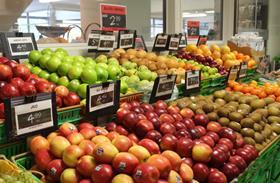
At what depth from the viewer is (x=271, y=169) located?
2.25 metres

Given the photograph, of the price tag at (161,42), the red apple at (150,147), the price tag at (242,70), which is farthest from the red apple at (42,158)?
the price tag at (242,70)

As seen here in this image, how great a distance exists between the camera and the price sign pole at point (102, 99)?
1802 mm

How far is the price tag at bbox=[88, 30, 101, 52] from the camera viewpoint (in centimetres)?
285

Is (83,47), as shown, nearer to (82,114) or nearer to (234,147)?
(82,114)

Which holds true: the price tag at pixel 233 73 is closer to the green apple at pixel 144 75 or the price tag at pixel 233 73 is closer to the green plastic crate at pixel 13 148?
the green apple at pixel 144 75

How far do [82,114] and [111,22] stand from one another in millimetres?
1613

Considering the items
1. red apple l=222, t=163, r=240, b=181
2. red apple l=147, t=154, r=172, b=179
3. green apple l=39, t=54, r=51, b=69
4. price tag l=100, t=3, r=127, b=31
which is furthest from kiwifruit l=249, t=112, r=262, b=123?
price tag l=100, t=3, r=127, b=31

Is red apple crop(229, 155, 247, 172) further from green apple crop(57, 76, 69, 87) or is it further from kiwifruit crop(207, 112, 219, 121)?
green apple crop(57, 76, 69, 87)

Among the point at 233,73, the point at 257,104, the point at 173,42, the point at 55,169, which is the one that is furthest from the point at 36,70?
the point at 233,73

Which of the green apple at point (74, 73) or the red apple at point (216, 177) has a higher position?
the green apple at point (74, 73)

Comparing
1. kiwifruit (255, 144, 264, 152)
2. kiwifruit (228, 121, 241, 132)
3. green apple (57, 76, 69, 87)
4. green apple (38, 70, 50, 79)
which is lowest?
kiwifruit (255, 144, 264, 152)

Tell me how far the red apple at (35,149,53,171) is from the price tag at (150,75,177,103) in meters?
0.99

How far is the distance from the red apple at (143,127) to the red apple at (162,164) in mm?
406

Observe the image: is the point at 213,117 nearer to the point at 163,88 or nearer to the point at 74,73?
the point at 163,88
